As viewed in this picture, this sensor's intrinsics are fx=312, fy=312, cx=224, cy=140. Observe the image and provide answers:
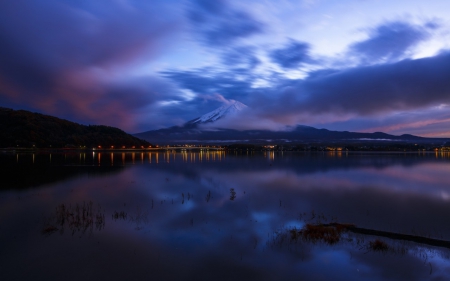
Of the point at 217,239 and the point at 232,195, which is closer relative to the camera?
the point at 217,239

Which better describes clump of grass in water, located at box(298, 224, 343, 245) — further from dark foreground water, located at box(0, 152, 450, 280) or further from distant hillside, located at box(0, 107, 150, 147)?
distant hillside, located at box(0, 107, 150, 147)

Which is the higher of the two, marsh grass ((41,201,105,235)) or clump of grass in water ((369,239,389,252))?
marsh grass ((41,201,105,235))

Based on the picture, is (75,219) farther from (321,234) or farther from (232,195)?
(232,195)

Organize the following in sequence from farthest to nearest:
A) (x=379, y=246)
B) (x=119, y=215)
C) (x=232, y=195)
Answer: (x=232, y=195) < (x=119, y=215) < (x=379, y=246)

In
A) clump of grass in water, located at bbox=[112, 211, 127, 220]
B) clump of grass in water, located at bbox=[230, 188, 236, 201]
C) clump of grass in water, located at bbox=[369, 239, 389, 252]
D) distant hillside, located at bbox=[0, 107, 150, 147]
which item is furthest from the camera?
distant hillside, located at bbox=[0, 107, 150, 147]

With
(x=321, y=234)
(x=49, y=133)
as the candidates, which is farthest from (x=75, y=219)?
(x=49, y=133)

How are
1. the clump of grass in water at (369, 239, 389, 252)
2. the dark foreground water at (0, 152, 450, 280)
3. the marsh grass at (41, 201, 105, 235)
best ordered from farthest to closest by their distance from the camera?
the marsh grass at (41, 201, 105, 235) → the clump of grass in water at (369, 239, 389, 252) → the dark foreground water at (0, 152, 450, 280)

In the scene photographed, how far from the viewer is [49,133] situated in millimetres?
114188

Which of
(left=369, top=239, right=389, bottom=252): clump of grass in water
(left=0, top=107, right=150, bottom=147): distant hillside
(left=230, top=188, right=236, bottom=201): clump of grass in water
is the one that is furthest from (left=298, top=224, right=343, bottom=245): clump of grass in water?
(left=0, top=107, right=150, bottom=147): distant hillside

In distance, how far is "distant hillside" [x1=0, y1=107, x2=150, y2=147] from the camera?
317ft

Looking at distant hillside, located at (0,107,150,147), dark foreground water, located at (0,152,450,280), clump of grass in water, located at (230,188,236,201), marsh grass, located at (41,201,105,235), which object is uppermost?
distant hillside, located at (0,107,150,147)

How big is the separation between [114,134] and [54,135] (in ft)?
118

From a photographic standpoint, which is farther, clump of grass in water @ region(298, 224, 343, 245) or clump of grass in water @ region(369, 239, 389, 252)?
clump of grass in water @ region(298, 224, 343, 245)

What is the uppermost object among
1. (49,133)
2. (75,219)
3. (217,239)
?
(49,133)
